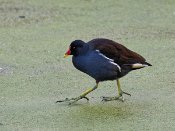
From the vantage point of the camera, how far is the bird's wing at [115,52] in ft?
16.4

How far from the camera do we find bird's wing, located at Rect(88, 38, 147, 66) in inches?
197

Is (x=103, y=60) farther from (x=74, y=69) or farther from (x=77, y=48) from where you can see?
(x=74, y=69)

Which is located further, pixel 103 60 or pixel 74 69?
pixel 74 69

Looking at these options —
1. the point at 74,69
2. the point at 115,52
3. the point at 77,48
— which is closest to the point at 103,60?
→ the point at 115,52

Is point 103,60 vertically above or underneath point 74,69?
above

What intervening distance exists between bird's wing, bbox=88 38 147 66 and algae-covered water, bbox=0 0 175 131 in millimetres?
255

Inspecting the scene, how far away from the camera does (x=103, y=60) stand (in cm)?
500

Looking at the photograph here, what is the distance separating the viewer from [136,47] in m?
6.56

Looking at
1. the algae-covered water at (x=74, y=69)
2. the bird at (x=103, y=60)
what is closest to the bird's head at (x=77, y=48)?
the bird at (x=103, y=60)

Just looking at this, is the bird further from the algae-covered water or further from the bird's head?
the algae-covered water

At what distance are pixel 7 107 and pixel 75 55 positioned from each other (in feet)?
2.19

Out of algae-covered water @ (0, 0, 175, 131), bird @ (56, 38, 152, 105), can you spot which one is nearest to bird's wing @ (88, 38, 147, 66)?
bird @ (56, 38, 152, 105)

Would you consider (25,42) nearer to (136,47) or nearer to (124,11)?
(136,47)

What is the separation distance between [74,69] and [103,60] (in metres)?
0.87
